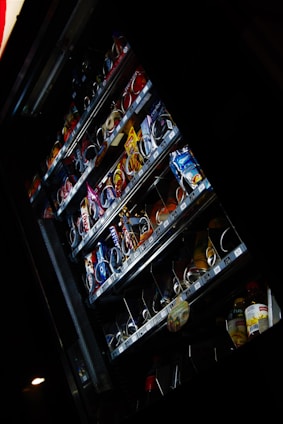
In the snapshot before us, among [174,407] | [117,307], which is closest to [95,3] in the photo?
[117,307]

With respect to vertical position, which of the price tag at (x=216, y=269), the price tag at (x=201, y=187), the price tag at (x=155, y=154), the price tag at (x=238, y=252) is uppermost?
the price tag at (x=155, y=154)

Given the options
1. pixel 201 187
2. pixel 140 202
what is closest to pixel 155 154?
pixel 201 187

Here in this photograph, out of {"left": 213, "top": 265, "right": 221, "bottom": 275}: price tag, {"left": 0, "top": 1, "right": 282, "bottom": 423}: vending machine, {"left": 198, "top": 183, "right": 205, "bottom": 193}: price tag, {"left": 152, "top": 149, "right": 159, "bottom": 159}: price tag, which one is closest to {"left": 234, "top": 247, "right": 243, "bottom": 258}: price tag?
{"left": 0, "top": 1, "right": 282, "bottom": 423}: vending machine

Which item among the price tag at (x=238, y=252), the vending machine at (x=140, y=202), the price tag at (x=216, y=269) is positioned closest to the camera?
the vending machine at (x=140, y=202)

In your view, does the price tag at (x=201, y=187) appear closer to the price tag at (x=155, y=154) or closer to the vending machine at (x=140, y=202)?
the vending machine at (x=140, y=202)

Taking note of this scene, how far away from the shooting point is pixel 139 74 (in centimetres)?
212

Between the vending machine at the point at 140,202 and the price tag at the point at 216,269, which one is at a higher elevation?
the vending machine at the point at 140,202

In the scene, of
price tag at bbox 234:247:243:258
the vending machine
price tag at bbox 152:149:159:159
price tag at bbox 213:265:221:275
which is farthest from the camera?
price tag at bbox 152:149:159:159

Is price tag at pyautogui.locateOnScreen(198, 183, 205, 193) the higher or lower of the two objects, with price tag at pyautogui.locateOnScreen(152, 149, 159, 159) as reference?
lower

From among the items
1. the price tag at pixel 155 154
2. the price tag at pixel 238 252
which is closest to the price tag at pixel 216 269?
the price tag at pixel 238 252

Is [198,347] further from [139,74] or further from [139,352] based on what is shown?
[139,74]

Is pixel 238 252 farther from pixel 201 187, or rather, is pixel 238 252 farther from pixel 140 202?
pixel 140 202

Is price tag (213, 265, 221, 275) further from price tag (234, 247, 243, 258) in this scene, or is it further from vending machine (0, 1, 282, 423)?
price tag (234, 247, 243, 258)

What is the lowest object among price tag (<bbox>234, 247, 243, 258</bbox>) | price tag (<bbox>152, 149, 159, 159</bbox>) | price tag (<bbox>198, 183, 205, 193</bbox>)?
price tag (<bbox>234, 247, 243, 258</bbox>)
